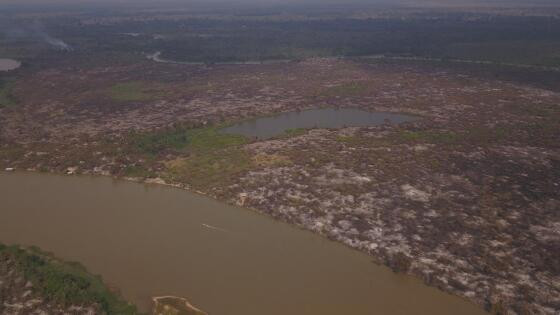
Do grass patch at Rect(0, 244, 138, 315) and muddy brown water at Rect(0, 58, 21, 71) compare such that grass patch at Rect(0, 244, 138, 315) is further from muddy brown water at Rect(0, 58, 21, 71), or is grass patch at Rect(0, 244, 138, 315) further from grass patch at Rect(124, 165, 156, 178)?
muddy brown water at Rect(0, 58, 21, 71)

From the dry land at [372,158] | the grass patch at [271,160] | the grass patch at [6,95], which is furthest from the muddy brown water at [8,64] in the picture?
the grass patch at [271,160]

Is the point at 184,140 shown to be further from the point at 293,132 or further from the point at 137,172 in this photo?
the point at 293,132

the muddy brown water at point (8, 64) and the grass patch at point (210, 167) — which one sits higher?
the grass patch at point (210, 167)

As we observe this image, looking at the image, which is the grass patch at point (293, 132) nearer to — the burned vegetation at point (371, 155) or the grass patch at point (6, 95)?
the burned vegetation at point (371, 155)

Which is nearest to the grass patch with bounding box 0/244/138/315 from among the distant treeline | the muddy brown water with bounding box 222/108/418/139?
the muddy brown water with bounding box 222/108/418/139

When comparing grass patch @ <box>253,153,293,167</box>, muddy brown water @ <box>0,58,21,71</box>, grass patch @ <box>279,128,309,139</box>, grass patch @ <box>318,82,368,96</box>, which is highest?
grass patch @ <box>318,82,368,96</box>

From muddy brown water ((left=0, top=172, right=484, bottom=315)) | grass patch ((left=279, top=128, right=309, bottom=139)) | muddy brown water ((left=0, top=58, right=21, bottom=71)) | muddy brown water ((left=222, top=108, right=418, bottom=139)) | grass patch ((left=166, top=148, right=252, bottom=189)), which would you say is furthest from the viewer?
muddy brown water ((left=0, top=58, right=21, bottom=71))

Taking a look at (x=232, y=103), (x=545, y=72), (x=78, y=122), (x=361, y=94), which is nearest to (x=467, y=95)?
(x=361, y=94)
